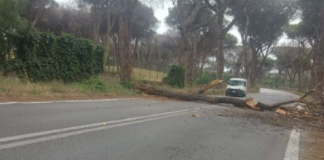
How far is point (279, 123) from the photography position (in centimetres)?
1141

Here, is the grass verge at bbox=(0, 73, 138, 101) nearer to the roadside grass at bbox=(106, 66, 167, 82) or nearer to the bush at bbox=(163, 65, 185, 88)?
the bush at bbox=(163, 65, 185, 88)

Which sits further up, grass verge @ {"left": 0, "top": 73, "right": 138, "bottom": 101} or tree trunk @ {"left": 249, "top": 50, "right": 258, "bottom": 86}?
tree trunk @ {"left": 249, "top": 50, "right": 258, "bottom": 86}

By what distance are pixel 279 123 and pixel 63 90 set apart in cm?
878

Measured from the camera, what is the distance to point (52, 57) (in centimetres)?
1727

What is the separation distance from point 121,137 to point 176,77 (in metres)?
20.9

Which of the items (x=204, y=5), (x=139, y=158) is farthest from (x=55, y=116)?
(x=204, y=5)

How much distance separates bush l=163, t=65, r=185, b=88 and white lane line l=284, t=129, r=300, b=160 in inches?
701

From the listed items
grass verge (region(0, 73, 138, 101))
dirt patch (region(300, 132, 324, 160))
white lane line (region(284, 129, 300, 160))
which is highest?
grass verge (region(0, 73, 138, 101))

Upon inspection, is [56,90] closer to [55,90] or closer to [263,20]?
[55,90]

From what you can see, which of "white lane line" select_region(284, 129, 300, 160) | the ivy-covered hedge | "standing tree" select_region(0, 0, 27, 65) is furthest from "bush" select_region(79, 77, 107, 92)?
"white lane line" select_region(284, 129, 300, 160)

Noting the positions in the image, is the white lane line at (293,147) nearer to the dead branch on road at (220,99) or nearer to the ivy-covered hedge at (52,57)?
the dead branch on road at (220,99)

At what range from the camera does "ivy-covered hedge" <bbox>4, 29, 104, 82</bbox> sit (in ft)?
52.8

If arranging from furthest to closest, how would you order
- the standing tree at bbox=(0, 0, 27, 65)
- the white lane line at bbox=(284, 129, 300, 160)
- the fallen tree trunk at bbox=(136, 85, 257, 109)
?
the standing tree at bbox=(0, 0, 27, 65) → the fallen tree trunk at bbox=(136, 85, 257, 109) → the white lane line at bbox=(284, 129, 300, 160)

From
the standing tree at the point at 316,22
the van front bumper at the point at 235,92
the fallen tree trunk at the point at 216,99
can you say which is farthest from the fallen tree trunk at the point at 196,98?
the van front bumper at the point at 235,92
